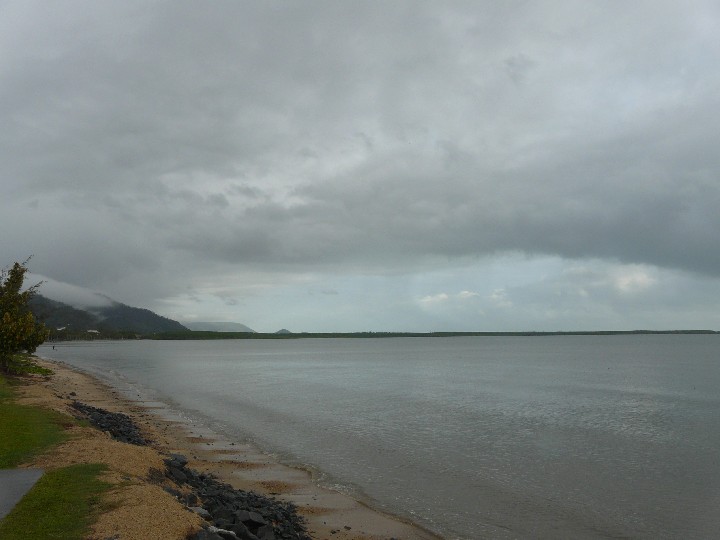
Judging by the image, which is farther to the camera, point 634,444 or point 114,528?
point 634,444

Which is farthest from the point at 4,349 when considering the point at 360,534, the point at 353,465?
the point at 360,534

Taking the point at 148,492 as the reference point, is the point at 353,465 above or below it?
below

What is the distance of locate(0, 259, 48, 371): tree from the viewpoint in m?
41.3

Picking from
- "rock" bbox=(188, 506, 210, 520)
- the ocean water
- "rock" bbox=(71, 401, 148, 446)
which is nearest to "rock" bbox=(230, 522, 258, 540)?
"rock" bbox=(188, 506, 210, 520)

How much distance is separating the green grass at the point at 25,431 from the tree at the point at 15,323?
15.9 metres

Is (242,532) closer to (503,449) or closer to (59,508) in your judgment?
(59,508)

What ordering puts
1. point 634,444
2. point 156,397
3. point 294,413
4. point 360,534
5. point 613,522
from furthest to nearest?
point 156,397 → point 294,413 → point 634,444 → point 613,522 → point 360,534

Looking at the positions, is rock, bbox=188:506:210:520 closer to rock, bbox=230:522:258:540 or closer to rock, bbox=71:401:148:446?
rock, bbox=230:522:258:540

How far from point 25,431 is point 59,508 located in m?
10.2

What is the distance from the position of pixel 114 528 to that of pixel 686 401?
2154 inches

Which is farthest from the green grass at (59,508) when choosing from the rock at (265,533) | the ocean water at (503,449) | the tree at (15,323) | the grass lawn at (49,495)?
the tree at (15,323)

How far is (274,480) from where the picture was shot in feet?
69.8

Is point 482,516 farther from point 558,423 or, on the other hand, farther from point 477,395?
point 477,395

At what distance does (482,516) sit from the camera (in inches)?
710
